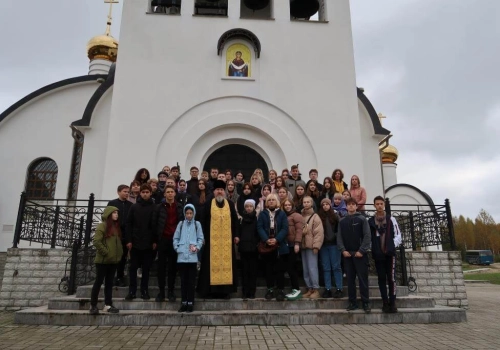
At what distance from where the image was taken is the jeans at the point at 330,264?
595 cm

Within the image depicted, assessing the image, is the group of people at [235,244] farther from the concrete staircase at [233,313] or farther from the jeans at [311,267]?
the concrete staircase at [233,313]

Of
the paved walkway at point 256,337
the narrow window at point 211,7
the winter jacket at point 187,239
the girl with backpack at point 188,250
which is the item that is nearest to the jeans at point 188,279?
the girl with backpack at point 188,250

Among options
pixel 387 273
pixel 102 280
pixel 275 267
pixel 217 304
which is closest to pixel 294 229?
pixel 275 267

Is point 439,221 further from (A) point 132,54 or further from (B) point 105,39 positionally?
(B) point 105,39

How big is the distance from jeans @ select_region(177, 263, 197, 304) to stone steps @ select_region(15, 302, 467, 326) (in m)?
0.23

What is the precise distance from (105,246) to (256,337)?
7.94 feet

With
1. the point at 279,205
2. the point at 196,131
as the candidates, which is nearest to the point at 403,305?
the point at 279,205

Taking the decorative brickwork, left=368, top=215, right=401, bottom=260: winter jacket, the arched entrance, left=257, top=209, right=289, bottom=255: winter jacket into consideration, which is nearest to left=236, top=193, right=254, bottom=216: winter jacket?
left=257, top=209, right=289, bottom=255: winter jacket

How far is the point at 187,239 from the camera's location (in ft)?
17.7

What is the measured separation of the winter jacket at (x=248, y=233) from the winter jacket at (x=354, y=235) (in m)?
1.31

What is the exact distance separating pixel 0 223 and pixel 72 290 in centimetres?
723

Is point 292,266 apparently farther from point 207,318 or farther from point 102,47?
point 102,47

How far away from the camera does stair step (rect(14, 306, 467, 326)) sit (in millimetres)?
5277

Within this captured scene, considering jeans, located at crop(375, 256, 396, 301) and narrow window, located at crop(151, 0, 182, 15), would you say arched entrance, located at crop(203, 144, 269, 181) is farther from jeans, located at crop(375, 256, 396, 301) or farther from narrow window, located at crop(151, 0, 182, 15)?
jeans, located at crop(375, 256, 396, 301)
